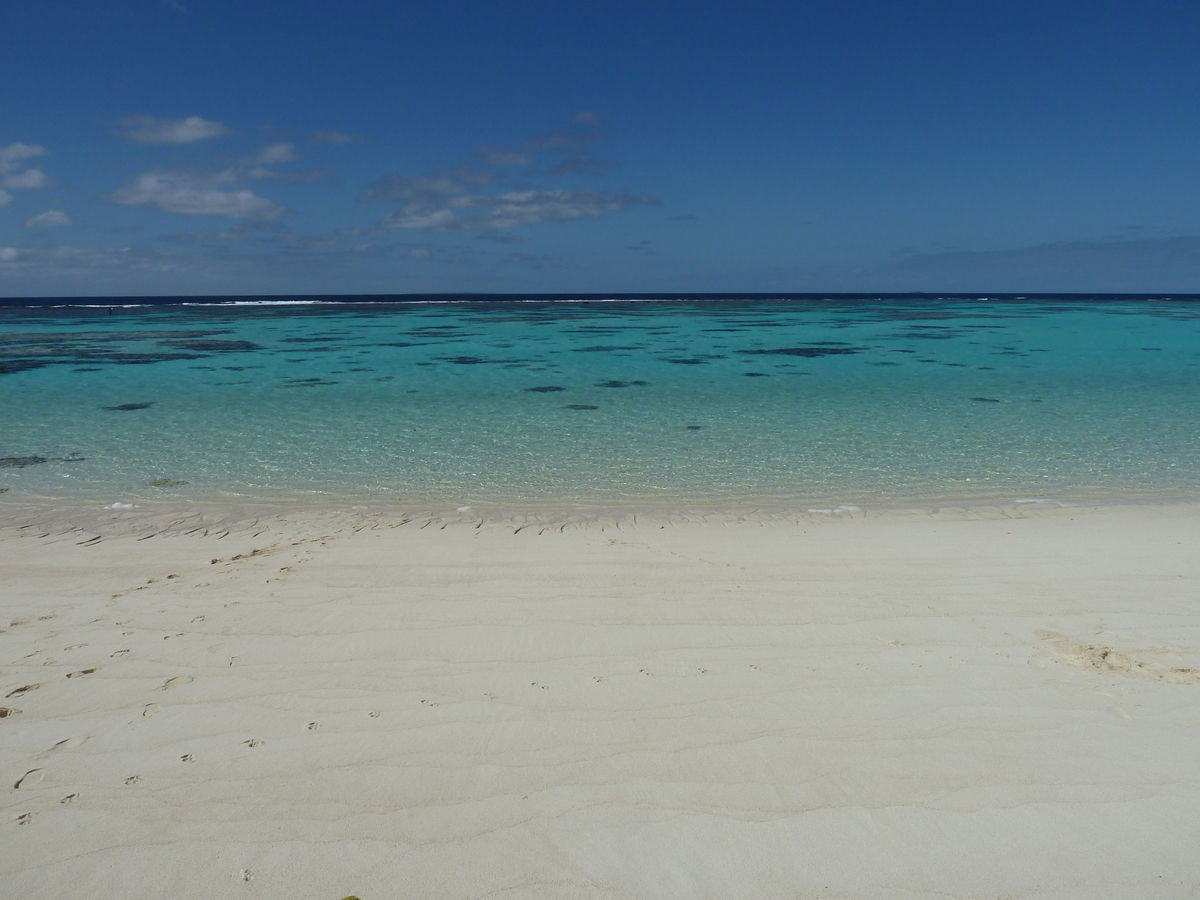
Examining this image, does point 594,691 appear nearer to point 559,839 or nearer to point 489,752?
point 489,752

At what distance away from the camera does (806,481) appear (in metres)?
10.2

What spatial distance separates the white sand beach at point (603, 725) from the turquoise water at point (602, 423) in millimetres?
3421

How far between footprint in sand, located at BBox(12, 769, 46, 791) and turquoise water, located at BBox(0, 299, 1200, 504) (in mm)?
6004

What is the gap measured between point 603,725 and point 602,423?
35.1 feet

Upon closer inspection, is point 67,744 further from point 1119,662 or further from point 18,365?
point 18,365

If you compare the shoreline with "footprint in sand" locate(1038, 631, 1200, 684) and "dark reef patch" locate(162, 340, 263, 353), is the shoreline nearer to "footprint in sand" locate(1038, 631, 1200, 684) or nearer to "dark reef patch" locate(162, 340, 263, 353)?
"footprint in sand" locate(1038, 631, 1200, 684)

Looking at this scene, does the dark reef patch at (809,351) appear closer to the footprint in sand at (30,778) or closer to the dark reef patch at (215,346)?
the dark reef patch at (215,346)

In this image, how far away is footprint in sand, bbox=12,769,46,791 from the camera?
348 cm

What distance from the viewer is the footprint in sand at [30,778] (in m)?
3.48

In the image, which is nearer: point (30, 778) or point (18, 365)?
A: point (30, 778)

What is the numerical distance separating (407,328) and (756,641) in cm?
4343

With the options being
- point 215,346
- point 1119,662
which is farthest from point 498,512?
point 215,346

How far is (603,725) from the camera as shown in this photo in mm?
4008

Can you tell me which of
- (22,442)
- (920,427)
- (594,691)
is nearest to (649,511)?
(594,691)
